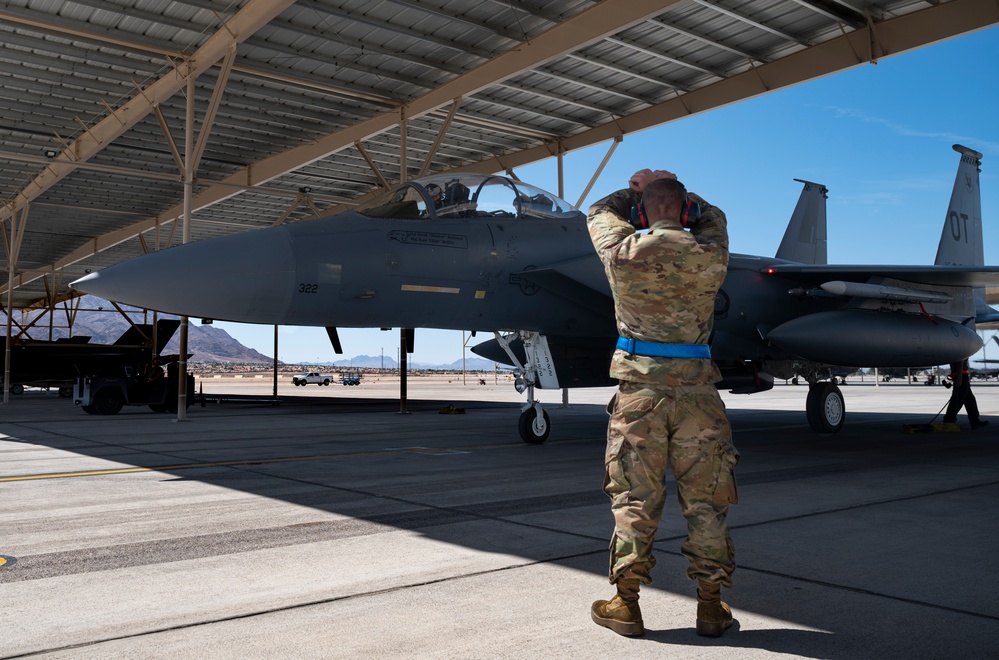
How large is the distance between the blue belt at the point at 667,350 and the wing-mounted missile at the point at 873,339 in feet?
23.5

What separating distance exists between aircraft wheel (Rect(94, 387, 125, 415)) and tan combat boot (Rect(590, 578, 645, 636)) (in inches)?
646

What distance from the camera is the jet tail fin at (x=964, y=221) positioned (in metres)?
→ 14.5

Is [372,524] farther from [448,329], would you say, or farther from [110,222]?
[110,222]

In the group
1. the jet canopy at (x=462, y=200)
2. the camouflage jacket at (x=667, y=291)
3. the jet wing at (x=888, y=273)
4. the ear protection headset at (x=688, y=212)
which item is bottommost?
the camouflage jacket at (x=667, y=291)

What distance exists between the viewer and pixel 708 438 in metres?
3.31

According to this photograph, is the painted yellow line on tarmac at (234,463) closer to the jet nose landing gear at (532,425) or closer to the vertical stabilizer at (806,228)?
the jet nose landing gear at (532,425)

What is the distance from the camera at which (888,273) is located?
35.4 ft

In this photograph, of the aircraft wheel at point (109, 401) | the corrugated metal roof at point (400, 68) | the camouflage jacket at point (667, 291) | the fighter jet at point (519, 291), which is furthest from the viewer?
the aircraft wheel at point (109, 401)

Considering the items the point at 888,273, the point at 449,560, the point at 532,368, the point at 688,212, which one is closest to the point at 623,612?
the point at 449,560

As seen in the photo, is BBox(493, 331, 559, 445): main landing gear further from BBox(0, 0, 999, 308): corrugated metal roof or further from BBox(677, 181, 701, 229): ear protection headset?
BBox(677, 181, 701, 229): ear protection headset

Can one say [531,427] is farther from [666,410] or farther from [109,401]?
[109,401]

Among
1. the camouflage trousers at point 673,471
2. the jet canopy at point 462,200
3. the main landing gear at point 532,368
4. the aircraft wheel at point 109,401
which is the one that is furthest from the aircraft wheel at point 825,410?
the aircraft wheel at point 109,401

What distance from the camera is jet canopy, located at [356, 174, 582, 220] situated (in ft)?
28.5

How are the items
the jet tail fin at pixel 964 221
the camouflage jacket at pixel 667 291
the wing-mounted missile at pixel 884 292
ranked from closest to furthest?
the camouflage jacket at pixel 667 291, the wing-mounted missile at pixel 884 292, the jet tail fin at pixel 964 221
